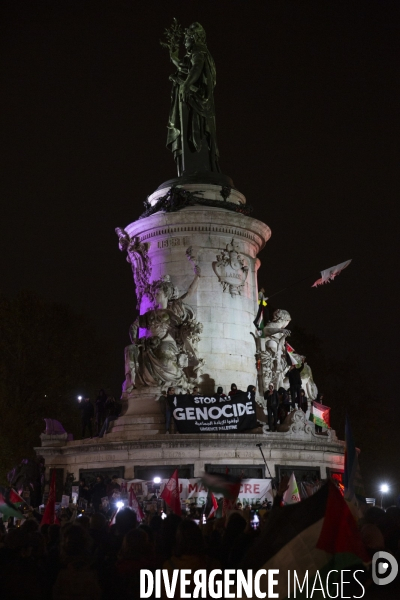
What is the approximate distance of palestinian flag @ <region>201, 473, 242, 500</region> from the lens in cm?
1144

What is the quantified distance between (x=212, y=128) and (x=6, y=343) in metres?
19.5

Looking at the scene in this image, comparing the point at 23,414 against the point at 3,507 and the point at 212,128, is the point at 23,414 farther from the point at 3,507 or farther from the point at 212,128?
the point at 3,507

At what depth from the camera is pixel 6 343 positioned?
43344 mm

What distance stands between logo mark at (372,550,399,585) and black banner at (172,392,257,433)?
15.9 m

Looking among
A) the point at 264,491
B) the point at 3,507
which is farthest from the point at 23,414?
the point at 3,507

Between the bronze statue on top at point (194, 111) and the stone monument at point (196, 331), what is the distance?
0.05 metres

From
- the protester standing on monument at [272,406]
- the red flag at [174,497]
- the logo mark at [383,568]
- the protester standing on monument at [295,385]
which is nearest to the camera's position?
the logo mark at [383,568]

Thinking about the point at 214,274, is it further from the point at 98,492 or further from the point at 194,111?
the point at 98,492

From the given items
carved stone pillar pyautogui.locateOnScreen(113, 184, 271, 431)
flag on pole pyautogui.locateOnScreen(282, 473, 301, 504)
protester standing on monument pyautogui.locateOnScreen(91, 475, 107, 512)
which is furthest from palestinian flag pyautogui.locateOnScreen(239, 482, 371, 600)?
carved stone pillar pyautogui.locateOnScreen(113, 184, 271, 431)

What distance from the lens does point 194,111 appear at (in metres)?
30.1

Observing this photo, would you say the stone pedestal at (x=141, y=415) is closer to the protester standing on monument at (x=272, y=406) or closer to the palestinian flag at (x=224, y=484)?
the protester standing on monument at (x=272, y=406)

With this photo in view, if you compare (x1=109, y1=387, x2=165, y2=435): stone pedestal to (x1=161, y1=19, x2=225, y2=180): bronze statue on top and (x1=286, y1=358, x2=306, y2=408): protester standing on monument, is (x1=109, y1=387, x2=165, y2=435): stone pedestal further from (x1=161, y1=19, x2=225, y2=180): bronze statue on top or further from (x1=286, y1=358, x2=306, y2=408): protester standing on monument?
(x1=161, y1=19, x2=225, y2=180): bronze statue on top

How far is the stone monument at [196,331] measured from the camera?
2278cm

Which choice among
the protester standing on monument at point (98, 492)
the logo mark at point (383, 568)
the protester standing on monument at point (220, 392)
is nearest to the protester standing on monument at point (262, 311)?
the protester standing on monument at point (220, 392)
